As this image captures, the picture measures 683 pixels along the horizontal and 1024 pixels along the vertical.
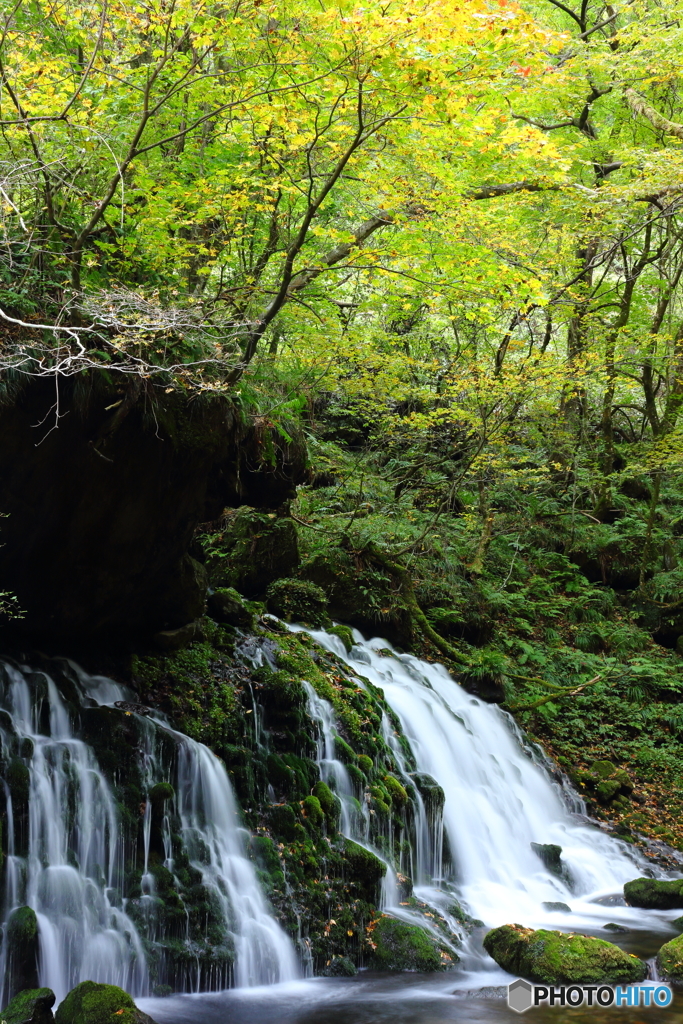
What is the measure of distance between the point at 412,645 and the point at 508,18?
9.11 metres

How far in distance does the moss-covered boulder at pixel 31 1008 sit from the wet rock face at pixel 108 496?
3328mm

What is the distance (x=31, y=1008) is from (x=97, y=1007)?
42cm

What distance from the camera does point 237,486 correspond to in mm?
8531

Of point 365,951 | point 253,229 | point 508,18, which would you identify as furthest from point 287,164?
point 365,951

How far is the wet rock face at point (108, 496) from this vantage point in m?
6.15

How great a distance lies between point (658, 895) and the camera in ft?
27.6

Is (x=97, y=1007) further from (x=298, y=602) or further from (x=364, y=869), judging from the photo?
(x=298, y=602)

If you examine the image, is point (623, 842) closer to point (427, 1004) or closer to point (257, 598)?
point (427, 1004)

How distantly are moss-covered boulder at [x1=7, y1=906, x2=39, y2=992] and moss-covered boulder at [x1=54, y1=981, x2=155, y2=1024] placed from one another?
47cm

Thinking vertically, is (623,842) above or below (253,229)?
below

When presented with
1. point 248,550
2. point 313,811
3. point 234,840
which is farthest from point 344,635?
point 234,840

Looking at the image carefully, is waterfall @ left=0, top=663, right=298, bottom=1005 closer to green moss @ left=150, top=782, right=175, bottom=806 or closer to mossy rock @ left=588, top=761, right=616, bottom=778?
green moss @ left=150, top=782, right=175, bottom=806

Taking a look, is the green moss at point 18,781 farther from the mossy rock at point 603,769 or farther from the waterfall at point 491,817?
the mossy rock at point 603,769

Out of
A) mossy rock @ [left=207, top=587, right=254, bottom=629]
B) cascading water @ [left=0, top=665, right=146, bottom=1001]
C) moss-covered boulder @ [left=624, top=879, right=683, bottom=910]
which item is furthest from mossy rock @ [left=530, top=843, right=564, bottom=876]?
cascading water @ [left=0, top=665, right=146, bottom=1001]
